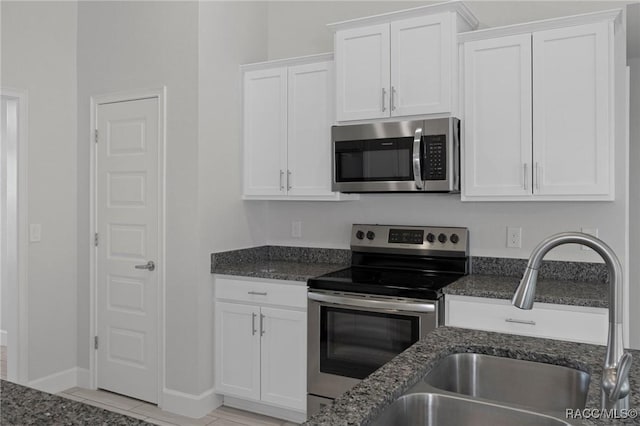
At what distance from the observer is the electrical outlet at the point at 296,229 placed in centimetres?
395

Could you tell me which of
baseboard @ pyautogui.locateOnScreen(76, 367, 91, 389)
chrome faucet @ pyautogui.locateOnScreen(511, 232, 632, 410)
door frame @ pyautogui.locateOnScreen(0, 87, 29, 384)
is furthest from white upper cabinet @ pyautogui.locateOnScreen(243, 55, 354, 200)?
A: chrome faucet @ pyautogui.locateOnScreen(511, 232, 632, 410)

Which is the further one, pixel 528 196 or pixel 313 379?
pixel 313 379

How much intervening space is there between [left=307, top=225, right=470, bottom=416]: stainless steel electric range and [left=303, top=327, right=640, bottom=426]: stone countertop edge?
1049mm

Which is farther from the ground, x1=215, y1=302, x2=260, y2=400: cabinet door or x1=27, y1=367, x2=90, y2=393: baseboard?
x1=215, y1=302, x2=260, y2=400: cabinet door

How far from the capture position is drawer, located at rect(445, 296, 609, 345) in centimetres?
247

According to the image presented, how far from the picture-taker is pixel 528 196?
9.30ft

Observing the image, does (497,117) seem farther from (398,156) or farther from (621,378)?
(621,378)

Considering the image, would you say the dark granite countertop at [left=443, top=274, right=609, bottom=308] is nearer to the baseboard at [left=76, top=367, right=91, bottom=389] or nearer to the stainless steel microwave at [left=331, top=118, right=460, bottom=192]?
the stainless steel microwave at [left=331, top=118, right=460, bottom=192]

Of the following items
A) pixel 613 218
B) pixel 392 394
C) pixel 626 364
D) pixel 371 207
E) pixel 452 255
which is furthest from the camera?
pixel 371 207

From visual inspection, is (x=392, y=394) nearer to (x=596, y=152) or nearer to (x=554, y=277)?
(x=596, y=152)

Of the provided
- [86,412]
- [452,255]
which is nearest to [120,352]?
[452,255]

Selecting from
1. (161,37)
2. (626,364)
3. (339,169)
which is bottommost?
(626,364)

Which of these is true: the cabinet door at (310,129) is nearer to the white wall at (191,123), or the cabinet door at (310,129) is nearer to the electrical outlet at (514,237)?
the white wall at (191,123)

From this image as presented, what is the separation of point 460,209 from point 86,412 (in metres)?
2.70
